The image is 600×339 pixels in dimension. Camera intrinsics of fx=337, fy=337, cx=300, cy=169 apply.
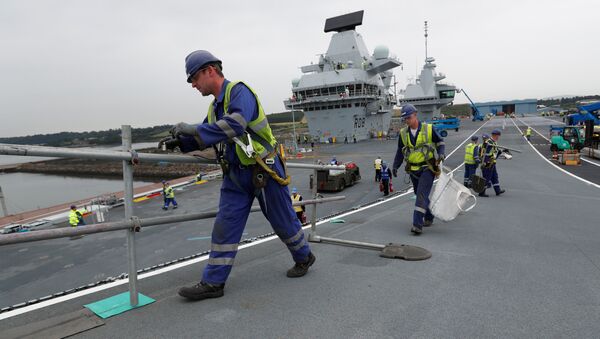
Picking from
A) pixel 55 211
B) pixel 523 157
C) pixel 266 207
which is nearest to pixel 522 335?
pixel 266 207

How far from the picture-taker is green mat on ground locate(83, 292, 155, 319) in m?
2.23

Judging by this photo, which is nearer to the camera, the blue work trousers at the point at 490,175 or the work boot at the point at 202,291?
the work boot at the point at 202,291

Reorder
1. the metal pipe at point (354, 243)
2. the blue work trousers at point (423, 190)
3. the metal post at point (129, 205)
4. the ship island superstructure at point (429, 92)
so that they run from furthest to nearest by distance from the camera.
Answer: the ship island superstructure at point (429, 92) → the blue work trousers at point (423, 190) → the metal pipe at point (354, 243) → the metal post at point (129, 205)

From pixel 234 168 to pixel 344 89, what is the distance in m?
41.8

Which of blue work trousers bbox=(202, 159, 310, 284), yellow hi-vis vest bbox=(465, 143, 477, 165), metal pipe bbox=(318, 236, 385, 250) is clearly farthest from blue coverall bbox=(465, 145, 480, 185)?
blue work trousers bbox=(202, 159, 310, 284)

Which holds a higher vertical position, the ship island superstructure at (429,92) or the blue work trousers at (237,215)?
the ship island superstructure at (429,92)

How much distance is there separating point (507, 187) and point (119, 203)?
728 inches

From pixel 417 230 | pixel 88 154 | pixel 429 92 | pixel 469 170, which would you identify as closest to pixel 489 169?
pixel 469 170

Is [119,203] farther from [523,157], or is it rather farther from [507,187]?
[523,157]

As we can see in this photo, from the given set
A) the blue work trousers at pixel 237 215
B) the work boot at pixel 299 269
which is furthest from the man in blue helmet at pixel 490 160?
the blue work trousers at pixel 237 215

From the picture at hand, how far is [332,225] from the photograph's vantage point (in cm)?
480

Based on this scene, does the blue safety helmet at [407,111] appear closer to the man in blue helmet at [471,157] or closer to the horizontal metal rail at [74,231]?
the horizontal metal rail at [74,231]

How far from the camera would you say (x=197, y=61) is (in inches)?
95.6

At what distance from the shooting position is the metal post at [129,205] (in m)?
2.13
